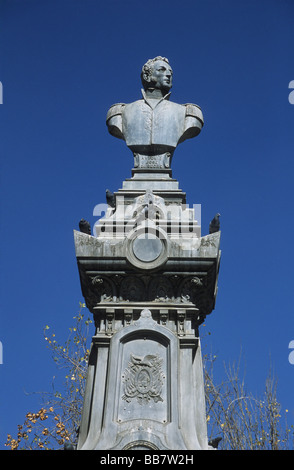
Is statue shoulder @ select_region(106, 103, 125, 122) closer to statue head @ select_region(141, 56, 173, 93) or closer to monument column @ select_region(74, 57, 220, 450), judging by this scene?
statue head @ select_region(141, 56, 173, 93)

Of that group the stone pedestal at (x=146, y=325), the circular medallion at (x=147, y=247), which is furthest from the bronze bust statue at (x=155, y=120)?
the circular medallion at (x=147, y=247)

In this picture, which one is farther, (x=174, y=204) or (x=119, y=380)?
(x=174, y=204)

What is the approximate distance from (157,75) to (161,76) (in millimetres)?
69

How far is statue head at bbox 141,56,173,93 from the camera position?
11945 mm

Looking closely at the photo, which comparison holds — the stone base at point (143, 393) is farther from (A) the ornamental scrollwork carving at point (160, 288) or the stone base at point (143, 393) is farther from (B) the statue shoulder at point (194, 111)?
(B) the statue shoulder at point (194, 111)

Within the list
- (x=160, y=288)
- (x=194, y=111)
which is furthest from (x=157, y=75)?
(x=160, y=288)

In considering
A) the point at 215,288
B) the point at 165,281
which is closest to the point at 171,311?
the point at 165,281

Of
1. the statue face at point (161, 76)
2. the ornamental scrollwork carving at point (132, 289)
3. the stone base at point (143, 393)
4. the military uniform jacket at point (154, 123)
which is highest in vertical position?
the statue face at point (161, 76)

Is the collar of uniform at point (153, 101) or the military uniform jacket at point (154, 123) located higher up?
the collar of uniform at point (153, 101)

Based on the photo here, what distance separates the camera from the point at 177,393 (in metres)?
8.90

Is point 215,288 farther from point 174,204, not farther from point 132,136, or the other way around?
point 132,136

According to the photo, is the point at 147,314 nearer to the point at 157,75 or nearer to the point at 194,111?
the point at 194,111

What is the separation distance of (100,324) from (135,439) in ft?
5.48

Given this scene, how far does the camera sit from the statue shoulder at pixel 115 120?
1172cm
